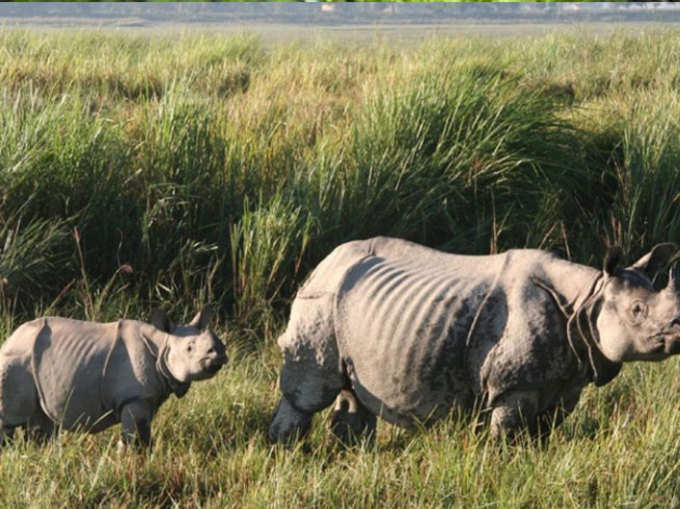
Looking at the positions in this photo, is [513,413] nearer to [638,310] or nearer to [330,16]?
[638,310]

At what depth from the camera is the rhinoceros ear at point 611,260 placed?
4047mm

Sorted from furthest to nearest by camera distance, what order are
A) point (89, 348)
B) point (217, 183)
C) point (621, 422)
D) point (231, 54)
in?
point (231, 54), point (217, 183), point (621, 422), point (89, 348)

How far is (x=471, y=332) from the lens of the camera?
4.20 m

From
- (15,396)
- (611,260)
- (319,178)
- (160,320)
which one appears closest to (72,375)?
(15,396)

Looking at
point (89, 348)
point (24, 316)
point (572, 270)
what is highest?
point (572, 270)

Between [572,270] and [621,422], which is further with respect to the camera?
[621,422]

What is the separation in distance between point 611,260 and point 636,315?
0.69 ft

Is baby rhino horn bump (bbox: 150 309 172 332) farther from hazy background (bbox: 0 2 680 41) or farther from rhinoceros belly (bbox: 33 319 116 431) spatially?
hazy background (bbox: 0 2 680 41)

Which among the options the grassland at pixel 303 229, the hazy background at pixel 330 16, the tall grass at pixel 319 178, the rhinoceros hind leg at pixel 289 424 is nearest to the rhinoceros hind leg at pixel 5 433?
the grassland at pixel 303 229

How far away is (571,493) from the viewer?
4059mm

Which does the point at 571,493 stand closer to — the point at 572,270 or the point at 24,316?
the point at 572,270

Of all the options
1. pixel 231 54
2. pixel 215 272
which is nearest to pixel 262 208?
pixel 215 272

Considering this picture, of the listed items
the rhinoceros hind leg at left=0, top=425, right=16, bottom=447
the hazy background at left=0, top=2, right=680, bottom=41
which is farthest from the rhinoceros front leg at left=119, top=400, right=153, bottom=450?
the hazy background at left=0, top=2, right=680, bottom=41

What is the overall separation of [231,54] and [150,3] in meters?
8.96
